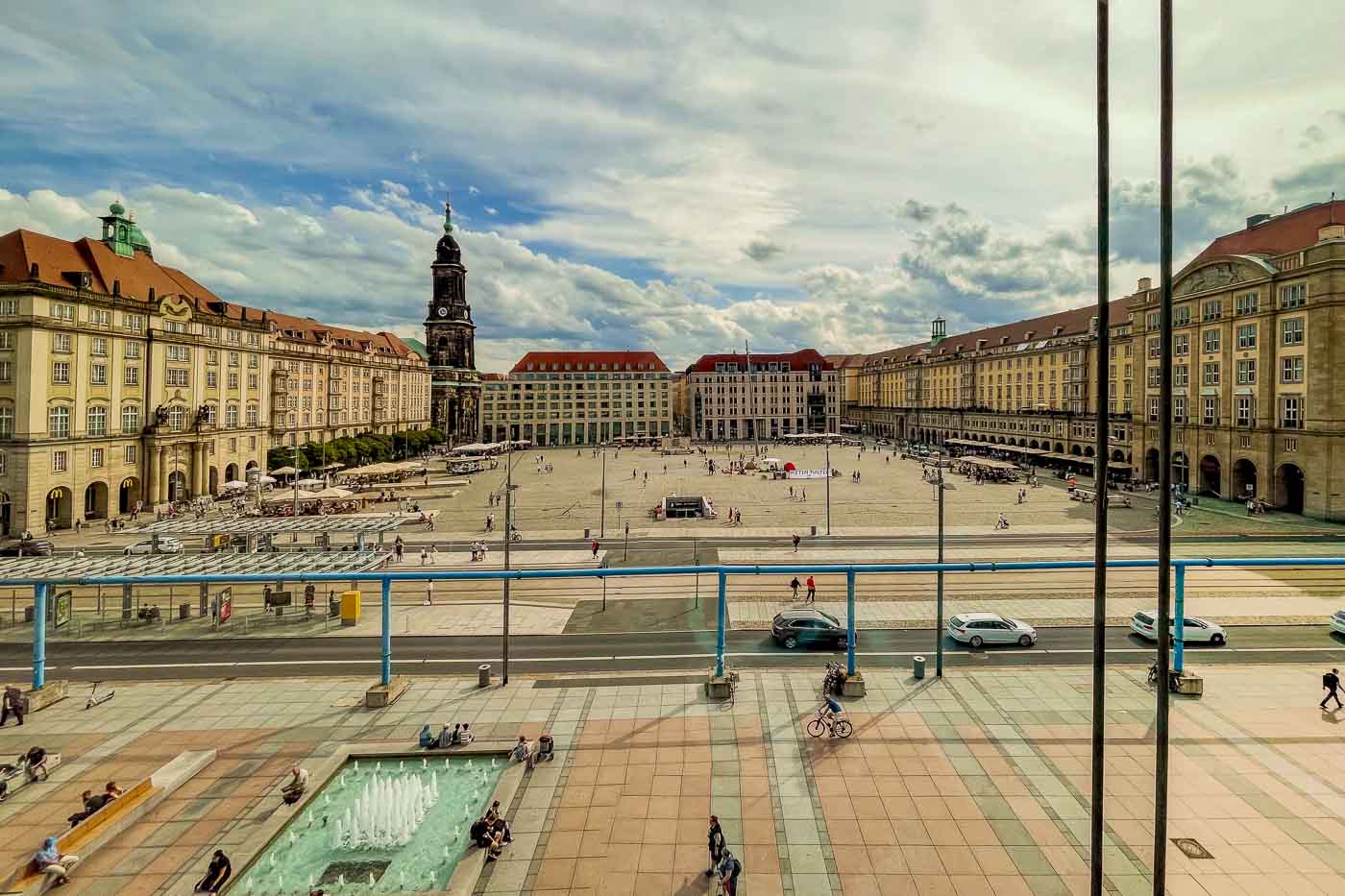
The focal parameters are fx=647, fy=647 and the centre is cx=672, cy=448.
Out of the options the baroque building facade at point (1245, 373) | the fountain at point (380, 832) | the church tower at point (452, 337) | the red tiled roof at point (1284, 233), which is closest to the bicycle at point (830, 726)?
the fountain at point (380, 832)

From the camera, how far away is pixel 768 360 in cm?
17975

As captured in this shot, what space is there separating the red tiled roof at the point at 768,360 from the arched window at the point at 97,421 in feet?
447

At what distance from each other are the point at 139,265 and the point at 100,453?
70.9 feet

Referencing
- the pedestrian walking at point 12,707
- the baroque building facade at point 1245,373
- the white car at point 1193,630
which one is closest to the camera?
the pedestrian walking at point 12,707

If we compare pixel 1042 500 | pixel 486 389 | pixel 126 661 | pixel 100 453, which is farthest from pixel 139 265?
pixel 486 389

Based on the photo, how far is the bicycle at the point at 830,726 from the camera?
17.3m

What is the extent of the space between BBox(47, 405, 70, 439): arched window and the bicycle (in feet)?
214

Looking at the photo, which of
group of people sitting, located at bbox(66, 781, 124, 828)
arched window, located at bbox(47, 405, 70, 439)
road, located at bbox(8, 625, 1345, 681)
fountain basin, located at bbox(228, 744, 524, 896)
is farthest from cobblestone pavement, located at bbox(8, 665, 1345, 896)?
arched window, located at bbox(47, 405, 70, 439)

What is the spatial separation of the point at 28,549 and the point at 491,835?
1942 inches

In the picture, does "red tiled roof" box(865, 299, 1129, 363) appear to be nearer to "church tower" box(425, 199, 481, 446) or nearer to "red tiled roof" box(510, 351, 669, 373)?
"red tiled roof" box(510, 351, 669, 373)

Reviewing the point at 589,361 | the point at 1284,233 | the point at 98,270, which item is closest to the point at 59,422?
the point at 98,270

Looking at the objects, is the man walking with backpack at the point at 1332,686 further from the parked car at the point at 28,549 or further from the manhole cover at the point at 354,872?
the parked car at the point at 28,549

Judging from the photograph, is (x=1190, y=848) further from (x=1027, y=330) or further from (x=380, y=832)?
(x=1027, y=330)

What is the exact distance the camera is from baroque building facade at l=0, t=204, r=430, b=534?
5125 centimetres
